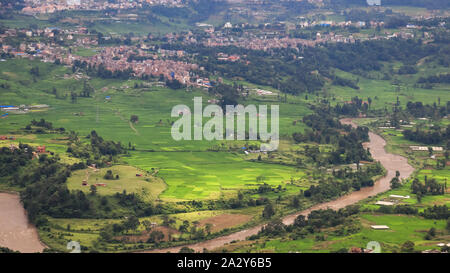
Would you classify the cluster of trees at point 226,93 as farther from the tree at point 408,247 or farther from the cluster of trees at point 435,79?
the tree at point 408,247

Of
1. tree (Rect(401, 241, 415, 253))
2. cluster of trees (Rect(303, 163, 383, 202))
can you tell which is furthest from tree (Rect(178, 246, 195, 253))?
cluster of trees (Rect(303, 163, 383, 202))

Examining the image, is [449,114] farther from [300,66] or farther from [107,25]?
[107,25]

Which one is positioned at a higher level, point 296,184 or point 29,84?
point 29,84

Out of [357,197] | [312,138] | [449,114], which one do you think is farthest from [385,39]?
[357,197]

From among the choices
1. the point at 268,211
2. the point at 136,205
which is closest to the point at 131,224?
the point at 136,205

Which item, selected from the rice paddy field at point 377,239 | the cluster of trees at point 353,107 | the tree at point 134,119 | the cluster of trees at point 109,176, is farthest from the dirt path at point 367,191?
the tree at point 134,119

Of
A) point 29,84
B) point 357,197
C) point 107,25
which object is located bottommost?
point 357,197
